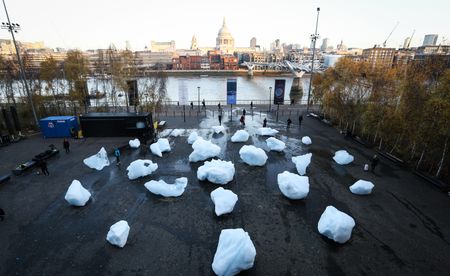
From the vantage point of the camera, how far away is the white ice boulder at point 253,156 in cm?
1458

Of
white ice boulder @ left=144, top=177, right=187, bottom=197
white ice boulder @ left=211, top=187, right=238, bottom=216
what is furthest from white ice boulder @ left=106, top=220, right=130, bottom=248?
white ice boulder @ left=211, top=187, right=238, bottom=216

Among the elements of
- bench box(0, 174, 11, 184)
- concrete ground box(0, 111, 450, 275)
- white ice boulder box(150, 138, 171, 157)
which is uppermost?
white ice boulder box(150, 138, 171, 157)

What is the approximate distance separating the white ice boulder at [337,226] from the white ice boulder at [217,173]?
5.41 meters

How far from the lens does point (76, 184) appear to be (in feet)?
34.7

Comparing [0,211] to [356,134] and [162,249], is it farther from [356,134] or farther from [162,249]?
[356,134]

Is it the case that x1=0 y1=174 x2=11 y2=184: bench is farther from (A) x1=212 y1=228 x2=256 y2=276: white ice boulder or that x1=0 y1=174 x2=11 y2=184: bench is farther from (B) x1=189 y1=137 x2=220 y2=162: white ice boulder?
(A) x1=212 y1=228 x2=256 y2=276: white ice boulder

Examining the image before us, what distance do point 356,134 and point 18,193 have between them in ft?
83.4

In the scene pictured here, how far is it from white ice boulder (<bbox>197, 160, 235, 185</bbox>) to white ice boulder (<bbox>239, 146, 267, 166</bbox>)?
2.32 meters

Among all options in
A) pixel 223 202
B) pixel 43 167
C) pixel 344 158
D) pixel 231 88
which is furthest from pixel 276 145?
pixel 43 167

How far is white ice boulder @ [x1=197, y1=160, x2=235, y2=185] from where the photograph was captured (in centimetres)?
1238

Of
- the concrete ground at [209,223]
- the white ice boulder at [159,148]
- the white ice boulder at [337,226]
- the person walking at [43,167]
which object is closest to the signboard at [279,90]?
the concrete ground at [209,223]

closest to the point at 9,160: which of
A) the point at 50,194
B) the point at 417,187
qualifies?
the point at 50,194

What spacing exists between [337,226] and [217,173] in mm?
6292

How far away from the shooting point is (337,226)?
8.16 metres
